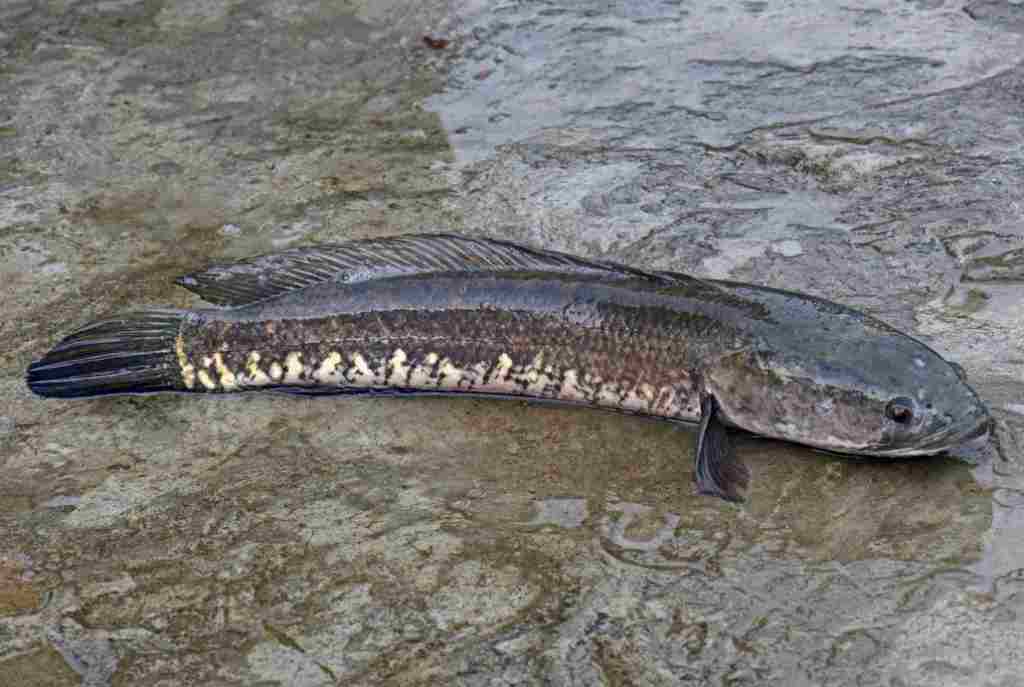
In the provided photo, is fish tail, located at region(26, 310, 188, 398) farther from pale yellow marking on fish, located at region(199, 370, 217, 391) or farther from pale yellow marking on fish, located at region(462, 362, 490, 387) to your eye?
pale yellow marking on fish, located at region(462, 362, 490, 387)

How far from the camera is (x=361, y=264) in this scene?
4664 mm

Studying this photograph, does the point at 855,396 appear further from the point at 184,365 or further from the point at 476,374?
the point at 184,365

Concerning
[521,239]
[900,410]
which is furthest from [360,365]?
[900,410]

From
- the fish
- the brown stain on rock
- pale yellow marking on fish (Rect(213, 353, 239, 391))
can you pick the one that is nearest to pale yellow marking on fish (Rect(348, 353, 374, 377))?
the fish

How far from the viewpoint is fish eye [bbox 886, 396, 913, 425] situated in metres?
3.83

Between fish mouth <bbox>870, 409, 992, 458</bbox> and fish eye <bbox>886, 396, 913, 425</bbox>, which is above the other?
fish eye <bbox>886, 396, 913, 425</bbox>

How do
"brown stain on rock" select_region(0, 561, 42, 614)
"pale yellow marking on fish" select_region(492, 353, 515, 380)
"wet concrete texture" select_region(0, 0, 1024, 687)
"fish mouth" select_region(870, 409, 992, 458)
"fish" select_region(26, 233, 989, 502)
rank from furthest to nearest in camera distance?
"pale yellow marking on fish" select_region(492, 353, 515, 380), "fish" select_region(26, 233, 989, 502), "fish mouth" select_region(870, 409, 992, 458), "brown stain on rock" select_region(0, 561, 42, 614), "wet concrete texture" select_region(0, 0, 1024, 687)

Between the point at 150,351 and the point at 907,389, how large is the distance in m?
2.45

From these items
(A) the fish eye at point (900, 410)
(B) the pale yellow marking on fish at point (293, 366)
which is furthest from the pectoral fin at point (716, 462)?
(B) the pale yellow marking on fish at point (293, 366)

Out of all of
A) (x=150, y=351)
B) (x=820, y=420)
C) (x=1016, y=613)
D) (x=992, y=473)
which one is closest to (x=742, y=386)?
(x=820, y=420)

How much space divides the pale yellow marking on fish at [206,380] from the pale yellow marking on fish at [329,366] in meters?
0.35

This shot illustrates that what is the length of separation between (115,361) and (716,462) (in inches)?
80.4

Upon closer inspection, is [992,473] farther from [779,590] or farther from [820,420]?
[779,590]

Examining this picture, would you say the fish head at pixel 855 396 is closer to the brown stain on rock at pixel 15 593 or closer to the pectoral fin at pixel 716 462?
the pectoral fin at pixel 716 462
